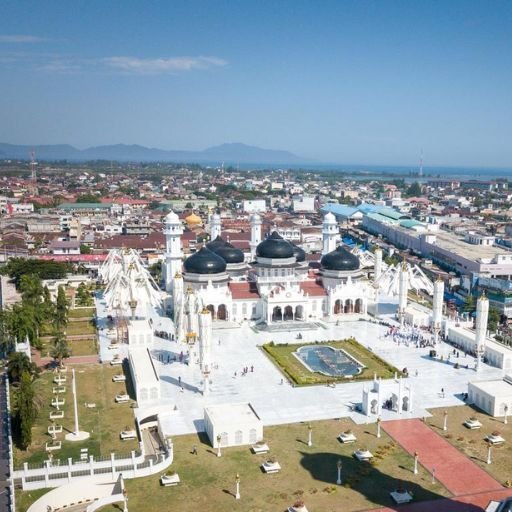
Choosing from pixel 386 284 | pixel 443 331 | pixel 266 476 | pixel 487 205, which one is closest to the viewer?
pixel 266 476

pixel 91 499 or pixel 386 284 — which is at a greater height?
pixel 386 284

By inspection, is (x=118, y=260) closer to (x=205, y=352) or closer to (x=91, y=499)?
Result: (x=205, y=352)

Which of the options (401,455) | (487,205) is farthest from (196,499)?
(487,205)

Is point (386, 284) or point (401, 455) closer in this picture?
point (401, 455)

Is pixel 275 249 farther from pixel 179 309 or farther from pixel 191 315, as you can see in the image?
pixel 191 315

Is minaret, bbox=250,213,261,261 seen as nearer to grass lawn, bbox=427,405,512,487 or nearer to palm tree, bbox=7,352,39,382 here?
palm tree, bbox=7,352,39,382

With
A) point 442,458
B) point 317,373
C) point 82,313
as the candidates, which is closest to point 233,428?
point 442,458
